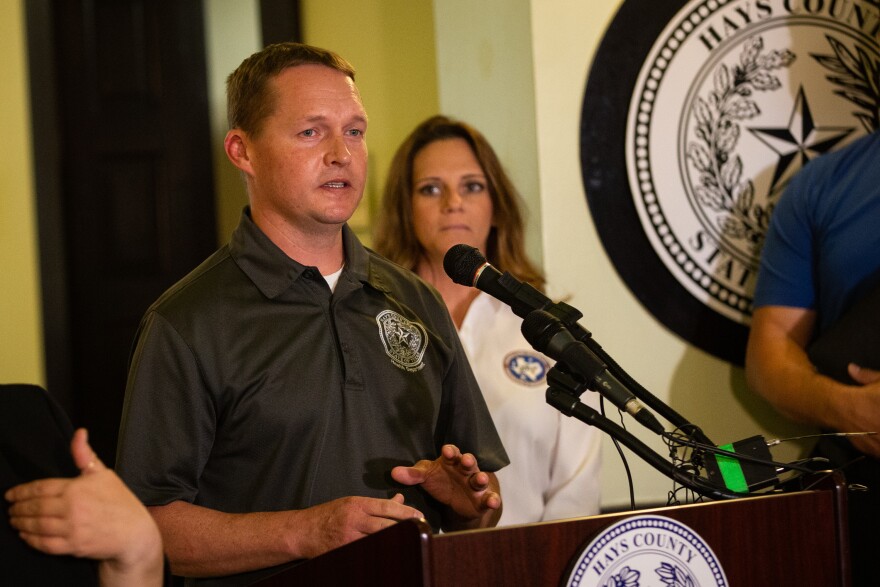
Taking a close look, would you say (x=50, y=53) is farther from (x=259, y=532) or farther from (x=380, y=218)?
(x=259, y=532)

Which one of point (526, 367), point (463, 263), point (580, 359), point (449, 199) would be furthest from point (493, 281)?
point (449, 199)

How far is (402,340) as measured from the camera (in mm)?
1683

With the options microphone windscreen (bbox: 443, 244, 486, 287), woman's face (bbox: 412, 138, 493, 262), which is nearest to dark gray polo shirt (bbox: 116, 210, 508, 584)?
microphone windscreen (bbox: 443, 244, 486, 287)

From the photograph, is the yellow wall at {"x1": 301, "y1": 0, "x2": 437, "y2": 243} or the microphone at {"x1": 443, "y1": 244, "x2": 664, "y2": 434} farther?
the yellow wall at {"x1": 301, "y1": 0, "x2": 437, "y2": 243}

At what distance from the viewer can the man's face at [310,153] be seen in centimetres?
161

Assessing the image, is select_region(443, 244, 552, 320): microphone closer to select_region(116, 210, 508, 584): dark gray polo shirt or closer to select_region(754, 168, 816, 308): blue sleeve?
select_region(116, 210, 508, 584): dark gray polo shirt

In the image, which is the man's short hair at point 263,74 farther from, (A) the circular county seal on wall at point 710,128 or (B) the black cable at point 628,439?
(A) the circular county seal on wall at point 710,128

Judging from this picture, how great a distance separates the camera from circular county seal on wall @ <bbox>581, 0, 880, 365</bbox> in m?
2.57

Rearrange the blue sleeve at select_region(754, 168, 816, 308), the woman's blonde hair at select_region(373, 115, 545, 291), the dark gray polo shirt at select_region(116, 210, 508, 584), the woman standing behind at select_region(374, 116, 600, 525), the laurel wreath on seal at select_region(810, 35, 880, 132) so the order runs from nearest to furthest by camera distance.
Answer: the dark gray polo shirt at select_region(116, 210, 508, 584) → the woman standing behind at select_region(374, 116, 600, 525) → the blue sleeve at select_region(754, 168, 816, 308) → the woman's blonde hair at select_region(373, 115, 545, 291) → the laurel wreath on seal at select_region(810, 35, 880, 132)

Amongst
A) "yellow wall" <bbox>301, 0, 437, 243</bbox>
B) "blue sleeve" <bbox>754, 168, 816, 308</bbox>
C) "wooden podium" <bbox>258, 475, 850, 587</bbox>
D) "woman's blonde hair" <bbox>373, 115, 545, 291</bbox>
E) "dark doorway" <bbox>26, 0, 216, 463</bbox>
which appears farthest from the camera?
"dark doorway" <bbox>26, 0, 216, 463</bbox>

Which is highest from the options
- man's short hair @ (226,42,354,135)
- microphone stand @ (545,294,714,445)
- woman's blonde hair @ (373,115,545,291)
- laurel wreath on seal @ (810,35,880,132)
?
laurel wreath on seal @ (810,35,880,132)

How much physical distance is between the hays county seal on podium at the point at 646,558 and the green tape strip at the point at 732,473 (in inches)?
5.7

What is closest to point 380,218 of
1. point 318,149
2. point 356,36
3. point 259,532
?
point 356,36

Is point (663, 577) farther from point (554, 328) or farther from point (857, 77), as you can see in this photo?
point (857, 77)
